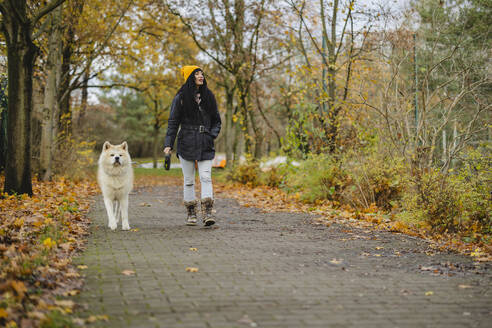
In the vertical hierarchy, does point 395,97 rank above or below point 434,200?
above

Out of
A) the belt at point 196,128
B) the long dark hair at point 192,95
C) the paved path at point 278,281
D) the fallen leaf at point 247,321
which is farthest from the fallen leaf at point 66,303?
the long dark hair at point 192,95

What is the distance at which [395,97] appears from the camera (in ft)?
32.0

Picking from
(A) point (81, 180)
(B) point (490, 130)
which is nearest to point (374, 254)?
(B) point (490, 130)

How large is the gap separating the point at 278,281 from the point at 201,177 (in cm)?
345

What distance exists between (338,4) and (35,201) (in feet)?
35.5

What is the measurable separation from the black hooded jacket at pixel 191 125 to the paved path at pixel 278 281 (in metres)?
1.34

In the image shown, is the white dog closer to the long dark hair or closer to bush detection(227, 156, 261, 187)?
the long dark hair

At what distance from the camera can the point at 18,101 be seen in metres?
10.6

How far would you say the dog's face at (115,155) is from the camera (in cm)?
764

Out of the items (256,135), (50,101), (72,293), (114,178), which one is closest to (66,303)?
(72,293)

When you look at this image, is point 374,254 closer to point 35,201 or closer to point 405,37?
point 405,37

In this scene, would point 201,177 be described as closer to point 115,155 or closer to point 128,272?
point 115,155

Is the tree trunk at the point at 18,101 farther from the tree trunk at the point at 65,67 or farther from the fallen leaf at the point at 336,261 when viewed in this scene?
the tree trunk at the point at 65,67

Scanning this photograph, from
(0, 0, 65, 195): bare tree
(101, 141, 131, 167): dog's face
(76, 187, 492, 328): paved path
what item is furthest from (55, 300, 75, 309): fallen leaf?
(0, 0, 65, 195): bare tree
